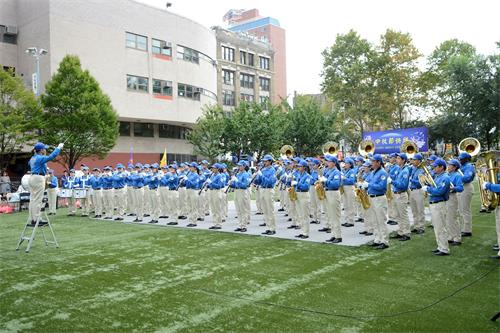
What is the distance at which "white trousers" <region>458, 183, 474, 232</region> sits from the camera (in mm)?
11367

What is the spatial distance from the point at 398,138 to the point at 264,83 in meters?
46.1

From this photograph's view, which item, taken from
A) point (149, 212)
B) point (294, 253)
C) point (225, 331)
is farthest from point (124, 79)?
point (225, 331)

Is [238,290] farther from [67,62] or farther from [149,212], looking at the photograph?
[67,62]

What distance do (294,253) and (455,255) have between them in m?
3.45

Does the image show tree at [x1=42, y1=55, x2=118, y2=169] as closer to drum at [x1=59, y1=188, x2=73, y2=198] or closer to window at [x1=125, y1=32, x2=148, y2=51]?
drum at [x1=59, y1=188, x2=73, y2=198]

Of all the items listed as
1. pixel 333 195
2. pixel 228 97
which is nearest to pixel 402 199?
pixel 333 195

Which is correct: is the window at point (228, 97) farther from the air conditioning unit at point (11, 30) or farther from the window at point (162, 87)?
the air conditioning unit at point (11, 30)

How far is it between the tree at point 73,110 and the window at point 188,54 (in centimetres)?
1414

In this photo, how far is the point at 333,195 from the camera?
1103 centimetres

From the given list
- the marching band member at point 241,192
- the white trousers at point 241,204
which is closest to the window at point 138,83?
the marching band member at point 241,192

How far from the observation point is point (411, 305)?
19.6ft

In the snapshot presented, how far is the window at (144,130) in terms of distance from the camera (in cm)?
4072

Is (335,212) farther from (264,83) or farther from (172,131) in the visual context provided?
(264,83)

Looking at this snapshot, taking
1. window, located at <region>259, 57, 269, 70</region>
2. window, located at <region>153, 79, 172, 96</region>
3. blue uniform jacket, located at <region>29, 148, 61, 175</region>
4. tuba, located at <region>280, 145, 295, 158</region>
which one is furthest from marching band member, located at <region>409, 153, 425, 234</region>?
window, located at <region>259, 57, 269, 70</region>
